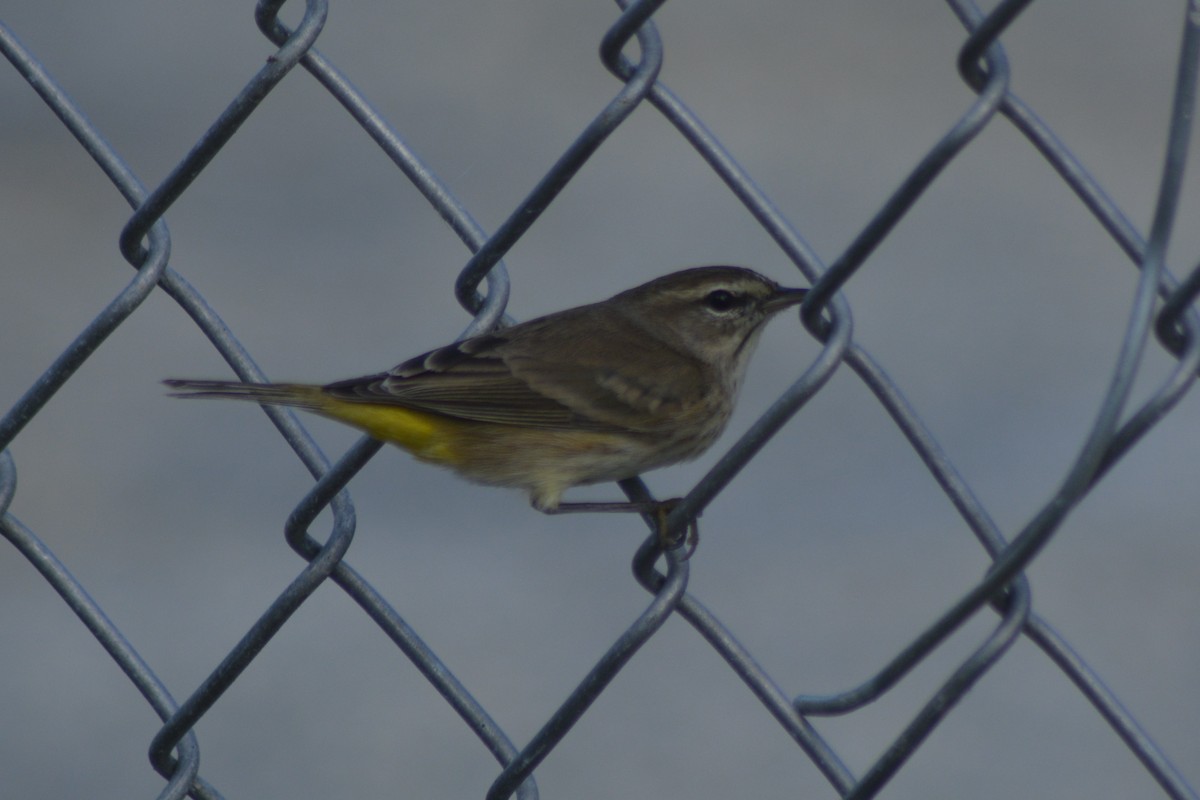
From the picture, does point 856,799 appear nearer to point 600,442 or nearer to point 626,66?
point 626,66

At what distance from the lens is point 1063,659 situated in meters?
1.75

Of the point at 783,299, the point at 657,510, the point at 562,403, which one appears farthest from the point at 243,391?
the point at 783,299

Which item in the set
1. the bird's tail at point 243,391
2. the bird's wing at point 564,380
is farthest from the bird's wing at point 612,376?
the bird's tail at point 243,391

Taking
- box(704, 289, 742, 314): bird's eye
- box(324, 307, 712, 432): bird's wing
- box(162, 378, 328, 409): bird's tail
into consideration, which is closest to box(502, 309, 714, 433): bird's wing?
box(324, 307, 712, 432): bird's wing

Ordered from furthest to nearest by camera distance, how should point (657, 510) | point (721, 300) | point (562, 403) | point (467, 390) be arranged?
point (721, 300) → point (562, 403) → point (467, 390) → point (657, 510)

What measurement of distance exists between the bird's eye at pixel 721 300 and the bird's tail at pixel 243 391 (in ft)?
4.08

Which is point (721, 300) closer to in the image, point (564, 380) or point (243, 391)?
point (564, 380)

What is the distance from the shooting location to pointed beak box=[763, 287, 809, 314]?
353cm

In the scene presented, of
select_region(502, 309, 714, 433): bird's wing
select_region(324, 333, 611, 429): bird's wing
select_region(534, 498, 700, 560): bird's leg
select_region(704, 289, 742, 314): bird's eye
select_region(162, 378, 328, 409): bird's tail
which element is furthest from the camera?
select_region(704, 289, 742, 314): bird's eye

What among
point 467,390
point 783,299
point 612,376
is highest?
point 467,390

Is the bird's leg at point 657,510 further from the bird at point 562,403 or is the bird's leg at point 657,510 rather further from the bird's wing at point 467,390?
the bird's wing at point 467,390

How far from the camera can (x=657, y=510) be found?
2.62 meters

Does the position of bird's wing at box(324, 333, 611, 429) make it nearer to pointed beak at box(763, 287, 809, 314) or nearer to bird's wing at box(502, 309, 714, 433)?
bird's wing at box(502, 309, 714, 433)

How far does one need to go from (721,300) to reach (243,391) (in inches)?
58.0
